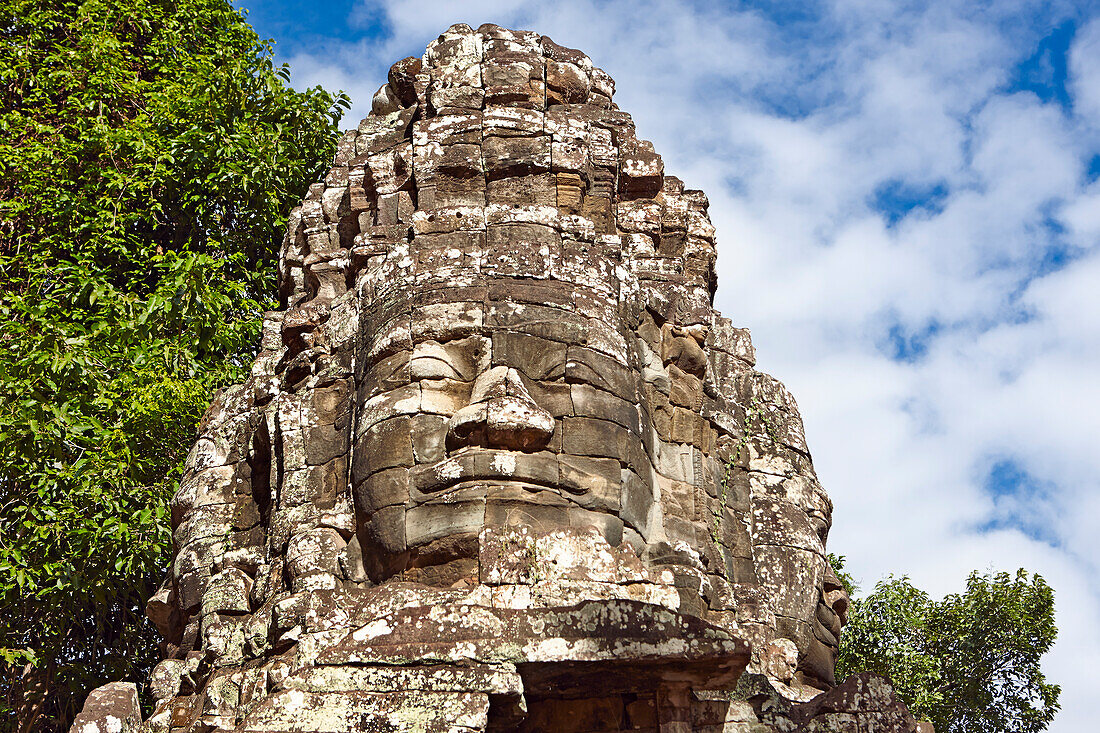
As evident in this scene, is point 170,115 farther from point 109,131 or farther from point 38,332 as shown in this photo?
point 38,332

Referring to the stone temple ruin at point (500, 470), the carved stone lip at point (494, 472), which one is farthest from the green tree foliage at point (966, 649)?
the carved stone lip at point (494, 472)

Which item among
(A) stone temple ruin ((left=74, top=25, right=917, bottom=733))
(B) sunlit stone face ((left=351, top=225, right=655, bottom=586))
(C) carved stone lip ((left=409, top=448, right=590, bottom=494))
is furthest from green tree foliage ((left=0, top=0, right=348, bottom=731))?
(C) carved stone lip ((left=409, top=448, right=590, bottom=494))

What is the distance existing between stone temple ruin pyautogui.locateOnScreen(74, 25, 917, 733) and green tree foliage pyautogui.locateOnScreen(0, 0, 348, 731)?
3.55m

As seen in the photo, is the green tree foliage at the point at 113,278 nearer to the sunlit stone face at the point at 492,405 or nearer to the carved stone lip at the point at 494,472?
the sunlit stone face at the point at 492,405

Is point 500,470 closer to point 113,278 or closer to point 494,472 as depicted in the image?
point 494,472

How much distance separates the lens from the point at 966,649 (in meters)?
16.3

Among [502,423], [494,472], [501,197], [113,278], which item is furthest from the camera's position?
[113,278]

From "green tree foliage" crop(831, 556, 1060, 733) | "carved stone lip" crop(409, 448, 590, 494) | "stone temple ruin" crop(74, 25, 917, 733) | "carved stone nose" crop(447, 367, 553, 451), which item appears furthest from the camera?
"green tree foliage" crop(831, 556, 1060, 733)

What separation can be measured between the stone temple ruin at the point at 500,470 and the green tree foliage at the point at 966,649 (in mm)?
7190

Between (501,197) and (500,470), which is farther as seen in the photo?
(501,197)

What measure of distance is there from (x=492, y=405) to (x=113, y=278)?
30.5ft

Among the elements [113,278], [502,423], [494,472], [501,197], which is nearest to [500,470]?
[494,472]

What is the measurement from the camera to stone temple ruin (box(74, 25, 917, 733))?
6.21 metres

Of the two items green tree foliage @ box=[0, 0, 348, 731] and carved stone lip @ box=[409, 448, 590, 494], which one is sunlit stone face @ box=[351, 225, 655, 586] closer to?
carved stone lip @ box=[409, 448, 590, 494]
